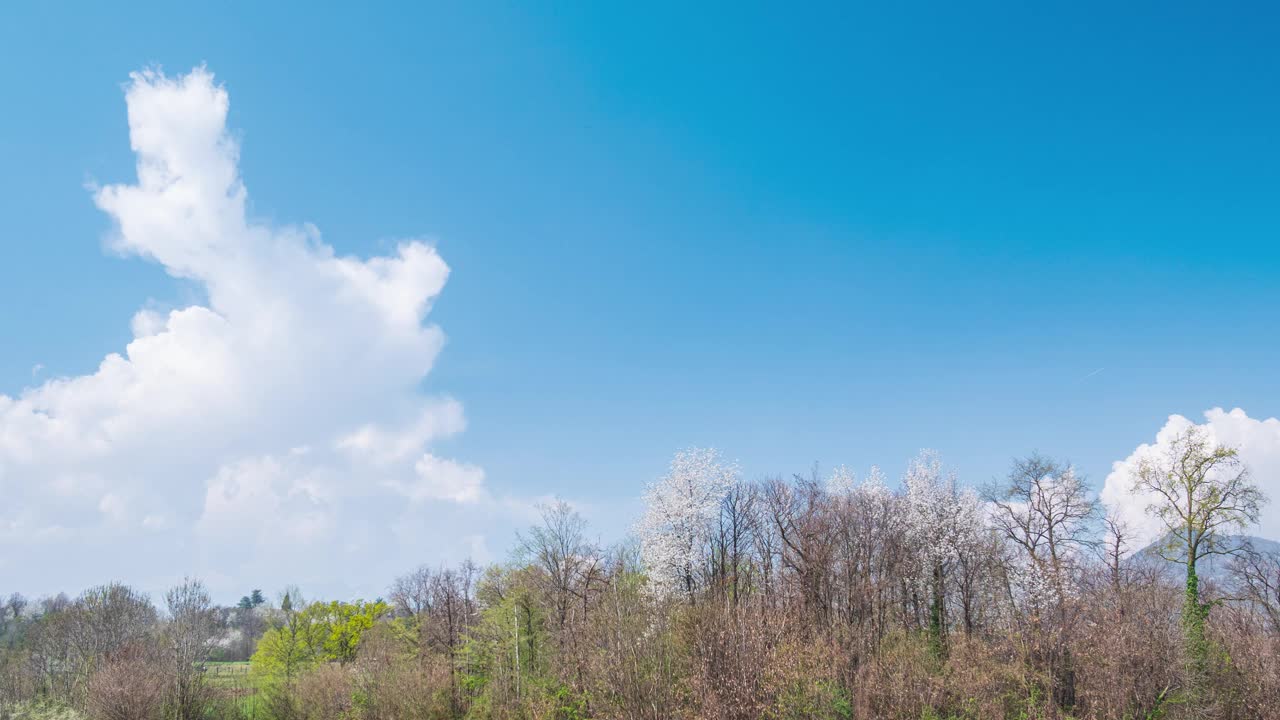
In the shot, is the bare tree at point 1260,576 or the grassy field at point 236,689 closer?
the grassy field at point 236,689

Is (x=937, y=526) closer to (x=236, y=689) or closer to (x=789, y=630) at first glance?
(x=789, y=630)

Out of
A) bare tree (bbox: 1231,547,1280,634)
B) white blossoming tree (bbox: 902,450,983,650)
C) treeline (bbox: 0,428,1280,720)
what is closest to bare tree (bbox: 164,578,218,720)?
treeline (bbox: 0,428,1280,720)

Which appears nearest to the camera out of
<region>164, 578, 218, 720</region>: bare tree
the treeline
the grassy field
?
the treeline

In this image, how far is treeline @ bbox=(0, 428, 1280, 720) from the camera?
18.0 meters

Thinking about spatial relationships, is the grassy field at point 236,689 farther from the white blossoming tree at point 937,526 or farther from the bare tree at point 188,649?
the white blossoming tree at point 937,526

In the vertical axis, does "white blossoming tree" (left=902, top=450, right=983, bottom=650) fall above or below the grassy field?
above

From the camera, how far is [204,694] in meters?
33.3

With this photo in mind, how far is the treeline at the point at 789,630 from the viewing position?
18.0 meters

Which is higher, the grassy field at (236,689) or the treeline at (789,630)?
the treeline at (789,630)

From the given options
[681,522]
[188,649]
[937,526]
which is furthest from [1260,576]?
[188,649]

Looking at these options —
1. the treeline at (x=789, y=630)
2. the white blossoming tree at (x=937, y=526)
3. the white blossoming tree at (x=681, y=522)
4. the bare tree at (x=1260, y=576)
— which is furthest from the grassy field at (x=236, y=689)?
the bare tree at (x=1260, y=576)

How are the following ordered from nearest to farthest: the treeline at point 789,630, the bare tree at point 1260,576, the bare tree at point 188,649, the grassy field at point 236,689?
the treeline at point 789,630 → the bare tree at point 188,649 → the grassy field at point 236,689 → the bare tree at point 1260,576

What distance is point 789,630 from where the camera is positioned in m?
21.2

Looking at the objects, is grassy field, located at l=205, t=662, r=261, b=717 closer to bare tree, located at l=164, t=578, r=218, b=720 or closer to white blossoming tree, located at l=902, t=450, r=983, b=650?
bare tree, located at l=164, t=578, r=218, b=720
